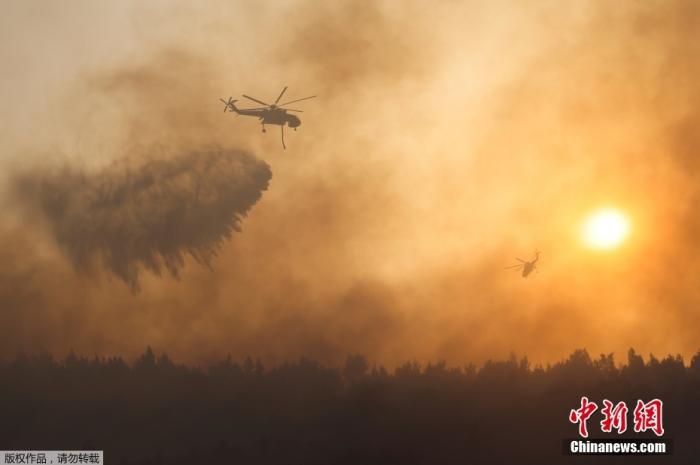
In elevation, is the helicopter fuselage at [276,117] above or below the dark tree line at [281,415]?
above

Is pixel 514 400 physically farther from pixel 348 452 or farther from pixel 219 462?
pixel 219 462

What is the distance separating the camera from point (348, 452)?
160 metres

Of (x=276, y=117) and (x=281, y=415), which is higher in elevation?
(x=276, y=117)

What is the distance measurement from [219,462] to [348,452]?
19.2 meters

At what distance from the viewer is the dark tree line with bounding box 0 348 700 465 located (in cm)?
16125

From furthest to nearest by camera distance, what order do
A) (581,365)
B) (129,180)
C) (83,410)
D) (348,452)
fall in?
(581,365) < (83,410) < (348,452) < (129,180)

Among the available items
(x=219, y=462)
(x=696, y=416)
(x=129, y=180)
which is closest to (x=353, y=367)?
(x=219, y=462)

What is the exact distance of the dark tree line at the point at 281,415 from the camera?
6348 inches

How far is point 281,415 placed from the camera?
168 meters

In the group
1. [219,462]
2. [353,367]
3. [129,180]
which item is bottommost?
[219,462]

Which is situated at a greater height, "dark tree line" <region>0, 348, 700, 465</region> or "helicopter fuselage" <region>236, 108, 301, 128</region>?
"helicopter fuselage" <region>236, 108, 301, 128</region>

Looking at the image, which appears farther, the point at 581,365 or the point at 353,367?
the point at 581,365

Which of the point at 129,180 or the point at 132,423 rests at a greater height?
the point at 129,180

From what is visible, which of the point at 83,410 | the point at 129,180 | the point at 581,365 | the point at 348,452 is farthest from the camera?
the point at 581,365
